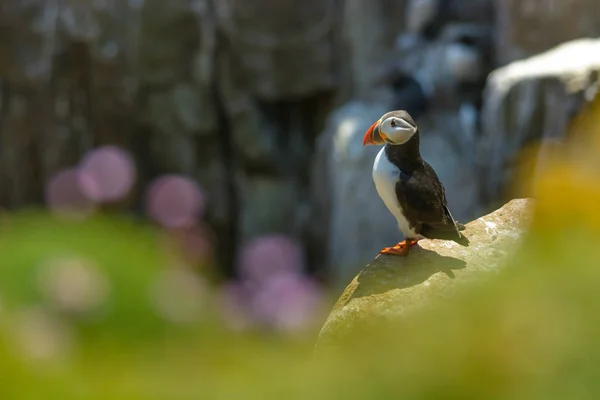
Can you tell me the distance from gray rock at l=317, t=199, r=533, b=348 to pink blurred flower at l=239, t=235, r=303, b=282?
289 inches

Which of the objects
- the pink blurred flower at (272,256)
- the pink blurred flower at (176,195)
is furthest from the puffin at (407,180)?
the pink blurred flower at (176,195)

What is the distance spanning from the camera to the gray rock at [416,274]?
2.78 metres

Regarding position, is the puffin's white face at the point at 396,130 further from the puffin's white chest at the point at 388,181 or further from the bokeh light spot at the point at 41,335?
the bokeh light spot at the point at 41,335

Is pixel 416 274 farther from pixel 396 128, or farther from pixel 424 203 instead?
pixel 396 128

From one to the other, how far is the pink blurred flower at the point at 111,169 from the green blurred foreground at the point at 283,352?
33.9 ft

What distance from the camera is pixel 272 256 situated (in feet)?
38.0

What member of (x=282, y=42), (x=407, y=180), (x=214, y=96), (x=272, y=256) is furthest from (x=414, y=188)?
(x=272, y=256)

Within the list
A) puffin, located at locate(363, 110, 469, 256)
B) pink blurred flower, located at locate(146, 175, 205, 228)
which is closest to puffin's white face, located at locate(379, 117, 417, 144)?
puffin, located at locate(363, 110, 469, 256)

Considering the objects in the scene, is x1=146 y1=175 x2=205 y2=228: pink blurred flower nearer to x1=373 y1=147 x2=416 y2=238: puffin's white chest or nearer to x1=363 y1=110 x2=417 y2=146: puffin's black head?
x1=373 y1=147 x2=416 y2=238: puffin's white chest

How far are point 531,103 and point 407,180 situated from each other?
417 cm

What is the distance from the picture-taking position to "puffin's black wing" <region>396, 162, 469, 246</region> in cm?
276

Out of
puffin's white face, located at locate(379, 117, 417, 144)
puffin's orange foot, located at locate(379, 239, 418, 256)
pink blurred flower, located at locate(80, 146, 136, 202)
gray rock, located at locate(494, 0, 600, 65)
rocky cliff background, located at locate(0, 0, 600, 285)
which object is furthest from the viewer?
pink blurred flower, located at locate(80, 146, 136, 202)

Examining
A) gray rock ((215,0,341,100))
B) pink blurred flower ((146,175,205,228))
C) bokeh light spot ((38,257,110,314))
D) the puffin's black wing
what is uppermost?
gray rock ((215,0,341,100))

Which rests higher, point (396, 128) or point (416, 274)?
point (396, 128)
